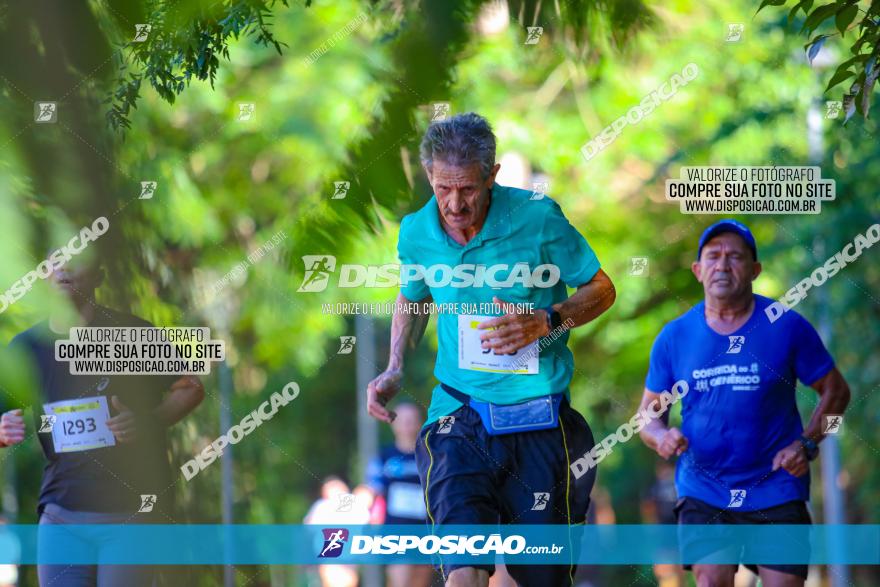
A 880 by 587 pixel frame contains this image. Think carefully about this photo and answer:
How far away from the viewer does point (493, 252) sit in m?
4.94

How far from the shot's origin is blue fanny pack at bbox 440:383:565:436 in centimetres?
477

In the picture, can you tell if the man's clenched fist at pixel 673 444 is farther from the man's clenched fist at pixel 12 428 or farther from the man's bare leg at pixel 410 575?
the man's clenched fist at pixel 12 428

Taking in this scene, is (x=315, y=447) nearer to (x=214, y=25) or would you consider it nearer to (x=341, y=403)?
(x=341, y=403)

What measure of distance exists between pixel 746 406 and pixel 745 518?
47cm

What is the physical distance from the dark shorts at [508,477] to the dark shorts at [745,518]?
0.55 meters

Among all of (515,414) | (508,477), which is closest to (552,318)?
(515,414)

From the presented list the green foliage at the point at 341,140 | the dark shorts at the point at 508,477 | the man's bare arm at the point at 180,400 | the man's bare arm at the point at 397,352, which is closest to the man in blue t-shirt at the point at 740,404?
the green foliage at the point at 341,140

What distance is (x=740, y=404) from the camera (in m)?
5.22

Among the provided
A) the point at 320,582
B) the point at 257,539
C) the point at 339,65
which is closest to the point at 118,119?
the point at 339,65

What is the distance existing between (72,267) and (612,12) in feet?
8.80

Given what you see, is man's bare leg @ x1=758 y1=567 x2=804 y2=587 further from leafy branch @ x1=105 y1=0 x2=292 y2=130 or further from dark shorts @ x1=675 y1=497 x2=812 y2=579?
leafy branch @ x1=105 y1=0 x2=292 y2=130

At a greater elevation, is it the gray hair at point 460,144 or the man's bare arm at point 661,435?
the gray hair at point 460,144

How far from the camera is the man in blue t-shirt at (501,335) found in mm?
4789

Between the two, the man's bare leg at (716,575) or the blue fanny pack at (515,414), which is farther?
the man's bare leg at (716,575)
